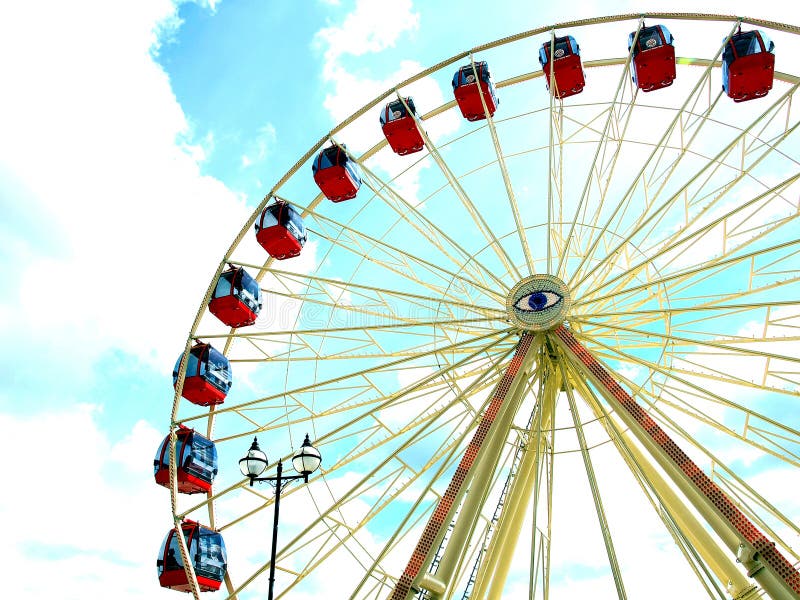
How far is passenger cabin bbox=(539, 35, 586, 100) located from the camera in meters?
15.7

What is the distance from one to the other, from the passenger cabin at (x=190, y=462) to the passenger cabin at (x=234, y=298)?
9.04 ft

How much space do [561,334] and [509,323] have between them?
1.13 metres

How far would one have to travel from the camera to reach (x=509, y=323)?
45.1 feet

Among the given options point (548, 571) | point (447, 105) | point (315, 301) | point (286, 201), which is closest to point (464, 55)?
point (447, 105)

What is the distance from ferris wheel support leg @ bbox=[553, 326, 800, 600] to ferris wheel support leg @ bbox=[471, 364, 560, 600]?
→ 157 cm

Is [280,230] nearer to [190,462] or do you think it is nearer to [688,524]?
[190,462]

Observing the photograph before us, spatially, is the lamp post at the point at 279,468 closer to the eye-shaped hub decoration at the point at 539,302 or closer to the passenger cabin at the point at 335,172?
the eye-shaped hub decoration at the point at 539,302

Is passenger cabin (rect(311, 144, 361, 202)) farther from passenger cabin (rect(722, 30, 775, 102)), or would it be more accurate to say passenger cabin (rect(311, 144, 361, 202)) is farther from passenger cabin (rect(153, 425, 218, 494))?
passenger cabin (rect(722, 30, 775, 102))

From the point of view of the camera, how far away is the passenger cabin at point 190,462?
14.5 metres

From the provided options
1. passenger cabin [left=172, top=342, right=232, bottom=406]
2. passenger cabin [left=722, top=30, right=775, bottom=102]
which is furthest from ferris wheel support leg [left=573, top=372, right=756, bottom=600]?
passenger cabin [left=172, top=342, right=232, bottom=406]

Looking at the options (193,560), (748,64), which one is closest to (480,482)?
(193,560)

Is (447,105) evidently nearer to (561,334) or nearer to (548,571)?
(561,334)

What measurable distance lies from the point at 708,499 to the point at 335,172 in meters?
11.2

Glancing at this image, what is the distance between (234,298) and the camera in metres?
16.0
